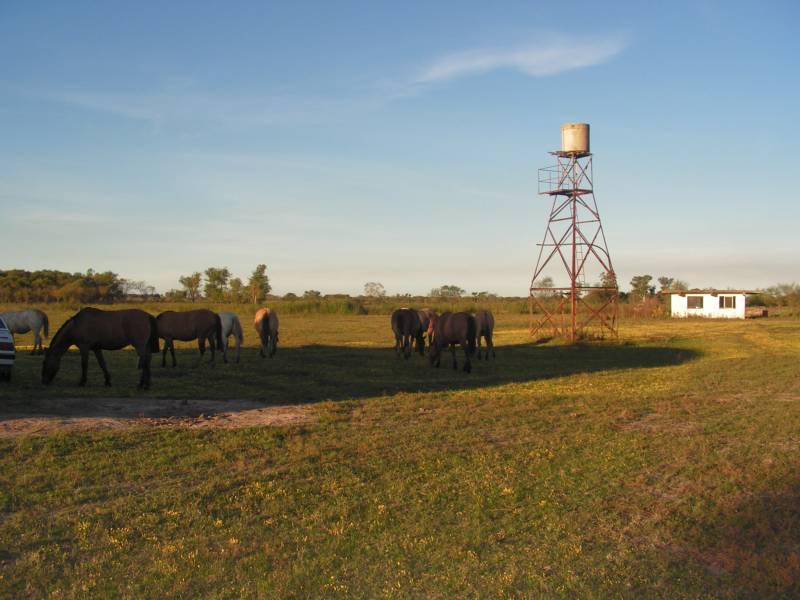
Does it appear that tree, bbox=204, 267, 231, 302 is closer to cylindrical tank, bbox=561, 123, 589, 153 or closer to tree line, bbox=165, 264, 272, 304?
tree line, bbox=165, 264, 272, 304

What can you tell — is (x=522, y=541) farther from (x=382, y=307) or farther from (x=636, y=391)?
(x=382, y=307)

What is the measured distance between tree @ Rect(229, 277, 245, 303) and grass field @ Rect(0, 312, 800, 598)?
241 feet

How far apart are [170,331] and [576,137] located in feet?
80.0

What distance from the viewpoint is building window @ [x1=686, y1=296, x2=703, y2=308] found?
67375 millimetres

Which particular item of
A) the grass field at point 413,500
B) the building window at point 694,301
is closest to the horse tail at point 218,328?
the grass field at point 413,500

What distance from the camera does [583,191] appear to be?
3834 cm

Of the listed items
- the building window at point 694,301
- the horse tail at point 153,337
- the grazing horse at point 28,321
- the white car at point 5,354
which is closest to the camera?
the white car at point 5,354

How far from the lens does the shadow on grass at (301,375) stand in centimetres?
1512

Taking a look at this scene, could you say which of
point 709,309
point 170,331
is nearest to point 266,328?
point 170,331

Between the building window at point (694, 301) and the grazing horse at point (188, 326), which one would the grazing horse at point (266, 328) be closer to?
the grazing horse at point (188, 326)

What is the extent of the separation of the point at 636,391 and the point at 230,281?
→ 3100 inches

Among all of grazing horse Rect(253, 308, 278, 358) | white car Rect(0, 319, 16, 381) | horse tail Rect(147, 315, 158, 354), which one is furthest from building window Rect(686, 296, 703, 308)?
white car Rect(0, 319, 16, 381)

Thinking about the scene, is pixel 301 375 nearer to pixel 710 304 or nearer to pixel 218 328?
pixel 218 328

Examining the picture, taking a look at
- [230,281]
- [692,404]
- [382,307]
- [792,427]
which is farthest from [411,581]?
[230,281]
